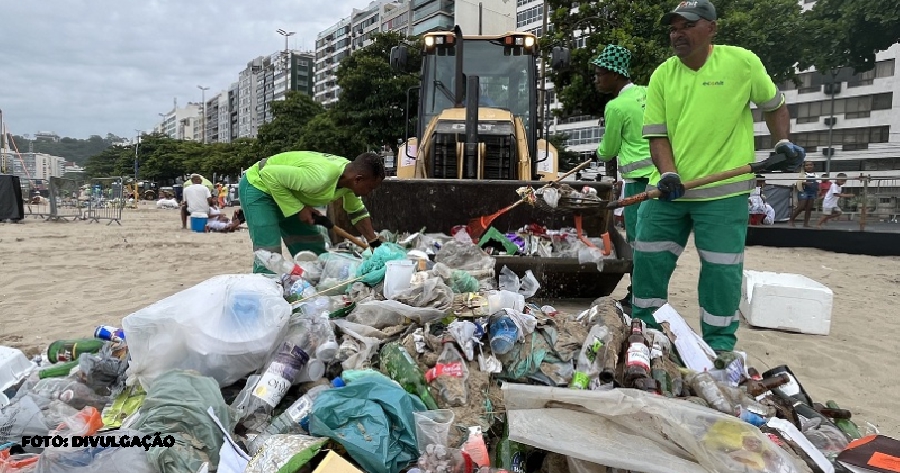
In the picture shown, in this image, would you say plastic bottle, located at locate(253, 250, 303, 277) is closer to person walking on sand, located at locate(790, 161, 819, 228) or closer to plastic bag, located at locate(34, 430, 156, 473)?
plastic bag, located at locate(34, 430, 156, 473)

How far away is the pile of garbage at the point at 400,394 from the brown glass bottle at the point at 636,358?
11 millimetres

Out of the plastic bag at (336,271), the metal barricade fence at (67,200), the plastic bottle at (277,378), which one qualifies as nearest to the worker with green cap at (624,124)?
the plastic bag at (336,271)

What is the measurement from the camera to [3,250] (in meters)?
8.51

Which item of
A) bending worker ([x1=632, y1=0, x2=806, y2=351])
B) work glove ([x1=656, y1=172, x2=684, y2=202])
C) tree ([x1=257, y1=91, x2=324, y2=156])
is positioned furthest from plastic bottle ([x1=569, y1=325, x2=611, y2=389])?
tree ([x1=257, y1=91, x2=324, y2=156])

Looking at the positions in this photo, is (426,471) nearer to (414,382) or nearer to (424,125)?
(414,382)

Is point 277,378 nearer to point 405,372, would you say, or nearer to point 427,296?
point 405,372

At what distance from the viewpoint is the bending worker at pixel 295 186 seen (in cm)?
384

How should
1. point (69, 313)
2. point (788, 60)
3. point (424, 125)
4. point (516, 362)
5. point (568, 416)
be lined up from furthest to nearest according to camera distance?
point (788, 60)
point (424, 125)
point (69, 313)
point (516, 362)
point (568, 416)

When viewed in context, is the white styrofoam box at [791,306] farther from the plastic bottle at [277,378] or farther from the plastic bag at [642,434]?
the plastic bottle at [277,378]

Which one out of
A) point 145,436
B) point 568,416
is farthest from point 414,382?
point 145,436

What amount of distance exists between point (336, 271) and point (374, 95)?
2550 centimetres

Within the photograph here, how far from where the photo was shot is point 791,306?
415 cm

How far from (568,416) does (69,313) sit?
4.27 meters

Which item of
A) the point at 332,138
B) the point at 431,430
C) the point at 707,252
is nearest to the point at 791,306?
the point at 707,252
